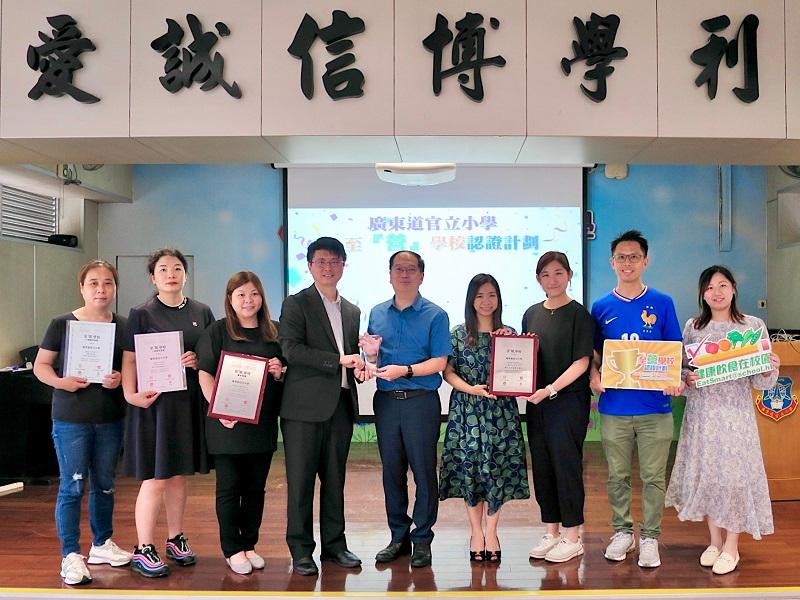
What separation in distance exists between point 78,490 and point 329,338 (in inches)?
52.5

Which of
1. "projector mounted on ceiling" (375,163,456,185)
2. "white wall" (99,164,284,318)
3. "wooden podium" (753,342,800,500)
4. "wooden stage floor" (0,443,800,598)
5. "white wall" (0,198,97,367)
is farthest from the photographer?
"white wall" (99,164,284,318)

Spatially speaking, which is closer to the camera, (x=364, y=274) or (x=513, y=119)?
(x=513, y=119)

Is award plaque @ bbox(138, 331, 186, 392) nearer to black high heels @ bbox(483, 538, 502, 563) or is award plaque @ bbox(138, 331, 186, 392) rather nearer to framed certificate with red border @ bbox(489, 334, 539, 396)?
framed certificate with red border @ bbox(489, 334, 539, 396)

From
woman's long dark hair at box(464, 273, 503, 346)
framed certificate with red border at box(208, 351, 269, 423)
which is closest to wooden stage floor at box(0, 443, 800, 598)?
framed certificate with red border at box(208, 351, 269, 423)

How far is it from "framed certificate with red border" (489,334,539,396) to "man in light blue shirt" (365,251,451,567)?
9.9 inches

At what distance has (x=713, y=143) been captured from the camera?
12.6 ft

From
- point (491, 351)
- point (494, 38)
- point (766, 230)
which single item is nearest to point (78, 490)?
point (491, 351)

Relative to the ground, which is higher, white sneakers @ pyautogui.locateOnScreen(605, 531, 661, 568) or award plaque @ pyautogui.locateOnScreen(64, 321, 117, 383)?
award plaque @ pyautogui.locateOnScreen(64, 321, 117, 383)

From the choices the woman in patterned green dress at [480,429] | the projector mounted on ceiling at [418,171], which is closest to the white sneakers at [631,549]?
the woman in patterned green dress at [480,429]

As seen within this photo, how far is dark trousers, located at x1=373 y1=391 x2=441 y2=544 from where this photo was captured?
11.6 ft

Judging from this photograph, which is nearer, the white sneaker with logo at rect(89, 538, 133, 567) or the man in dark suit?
the man in dark suit

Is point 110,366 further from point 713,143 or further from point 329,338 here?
point 713,143

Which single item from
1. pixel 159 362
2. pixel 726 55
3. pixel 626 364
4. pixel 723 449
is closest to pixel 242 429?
pixel 159 362

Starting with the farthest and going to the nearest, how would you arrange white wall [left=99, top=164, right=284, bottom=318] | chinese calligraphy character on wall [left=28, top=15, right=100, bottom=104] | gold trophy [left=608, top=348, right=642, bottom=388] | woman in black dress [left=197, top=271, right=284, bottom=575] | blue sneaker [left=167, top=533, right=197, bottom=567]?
1. white wall [left=99, top=164, right=284, bottom=318]
2. chinese calligraphy character on wall [left=28, top=15, right=100, bottom=104]
3. blue sneaker [left=167, top=533, right=197, bottom=567]
4. gold trophy [left=608, top=348, right=642, bottom=388]
5. woman in black dress [left=197, top=271, right=284, bottom=575]
